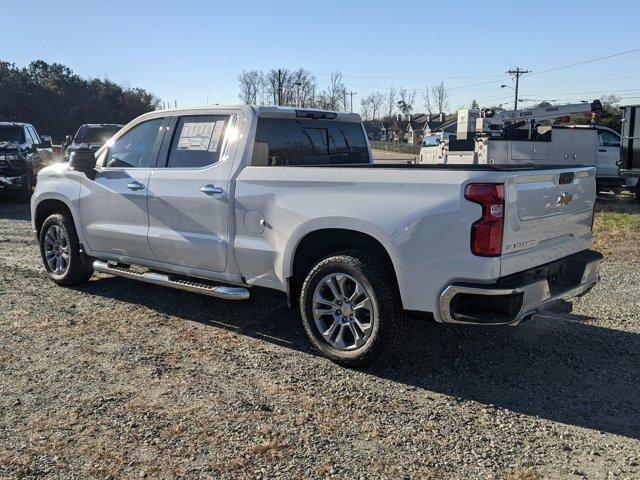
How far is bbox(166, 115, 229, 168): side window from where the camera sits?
5156mm

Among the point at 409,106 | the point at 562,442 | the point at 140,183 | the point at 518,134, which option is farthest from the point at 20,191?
the point at 409,106

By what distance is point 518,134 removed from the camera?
16.6m

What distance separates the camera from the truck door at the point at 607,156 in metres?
15.6

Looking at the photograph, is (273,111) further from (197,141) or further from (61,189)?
(61,189)

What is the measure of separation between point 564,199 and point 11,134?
14202 millimetres

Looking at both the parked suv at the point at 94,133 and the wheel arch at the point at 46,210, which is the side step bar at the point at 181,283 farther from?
the parked suv at the point at 94,133

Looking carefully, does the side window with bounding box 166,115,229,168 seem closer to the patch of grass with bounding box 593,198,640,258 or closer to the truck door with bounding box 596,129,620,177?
the patch of grass with bounding box 593,198,640,258

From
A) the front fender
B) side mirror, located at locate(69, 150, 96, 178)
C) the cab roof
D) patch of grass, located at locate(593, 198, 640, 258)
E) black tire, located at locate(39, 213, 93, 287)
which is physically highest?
the cab roof

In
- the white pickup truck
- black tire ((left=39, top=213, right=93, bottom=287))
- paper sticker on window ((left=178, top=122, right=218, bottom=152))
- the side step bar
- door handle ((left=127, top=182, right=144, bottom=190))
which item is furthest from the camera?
black tire ((left=39, top=213, right=93, bottom=287))

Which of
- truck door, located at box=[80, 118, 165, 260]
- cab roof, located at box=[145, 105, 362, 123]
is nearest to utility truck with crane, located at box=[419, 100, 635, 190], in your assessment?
cab roof, located at box=[145, 105, 362, 123]

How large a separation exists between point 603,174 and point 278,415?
14.3 meters

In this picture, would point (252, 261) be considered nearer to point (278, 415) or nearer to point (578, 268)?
point (278, 415)

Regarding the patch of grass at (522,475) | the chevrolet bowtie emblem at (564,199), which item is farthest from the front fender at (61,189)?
the patch of grass at (522,475)

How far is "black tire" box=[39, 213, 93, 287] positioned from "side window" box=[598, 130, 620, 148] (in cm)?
1425
